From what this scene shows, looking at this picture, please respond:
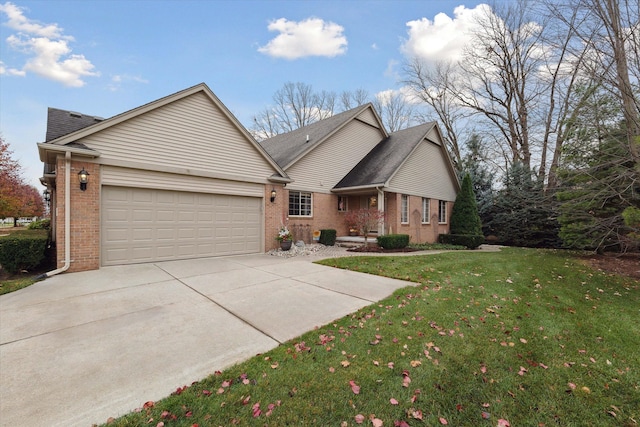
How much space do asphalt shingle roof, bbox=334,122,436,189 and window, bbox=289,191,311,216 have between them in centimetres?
190

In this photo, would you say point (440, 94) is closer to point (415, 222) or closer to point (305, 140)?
point (415, 222)

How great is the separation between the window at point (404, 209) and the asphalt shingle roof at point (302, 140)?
5.13 meters

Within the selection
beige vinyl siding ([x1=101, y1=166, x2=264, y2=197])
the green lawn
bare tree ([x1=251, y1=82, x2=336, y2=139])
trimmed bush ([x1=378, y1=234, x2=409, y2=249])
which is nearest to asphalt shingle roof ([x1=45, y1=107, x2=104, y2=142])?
beige vinyl siding ([x1=101, y1=166, x2=264, y2=197])

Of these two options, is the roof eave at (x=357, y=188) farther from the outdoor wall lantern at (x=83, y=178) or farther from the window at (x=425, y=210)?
the outdoor wall lantern at (x=83, y=178)

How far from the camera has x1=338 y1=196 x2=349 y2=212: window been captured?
49.0ft

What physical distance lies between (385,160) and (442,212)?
603cm

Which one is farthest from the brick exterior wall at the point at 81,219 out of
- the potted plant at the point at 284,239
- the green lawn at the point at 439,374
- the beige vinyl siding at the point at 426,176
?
the beige vinyl siding at the point at 426,176

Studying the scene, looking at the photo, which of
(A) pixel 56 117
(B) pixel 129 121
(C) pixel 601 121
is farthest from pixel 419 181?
(A) pixel 56 117

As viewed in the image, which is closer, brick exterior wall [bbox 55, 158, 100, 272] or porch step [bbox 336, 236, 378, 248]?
brick exterior wall [bbox 55, 158, 100, 272]

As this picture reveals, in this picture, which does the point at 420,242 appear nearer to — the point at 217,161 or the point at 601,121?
the point at 601,121

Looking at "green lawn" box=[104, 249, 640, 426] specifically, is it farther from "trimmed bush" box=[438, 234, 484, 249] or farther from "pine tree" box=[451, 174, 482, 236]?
"pine tree" box=[451, 174, 482, 236]

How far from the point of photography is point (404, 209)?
14.4m

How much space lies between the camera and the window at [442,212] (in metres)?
17.4

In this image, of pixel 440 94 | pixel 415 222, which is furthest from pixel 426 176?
pixel 440 94
